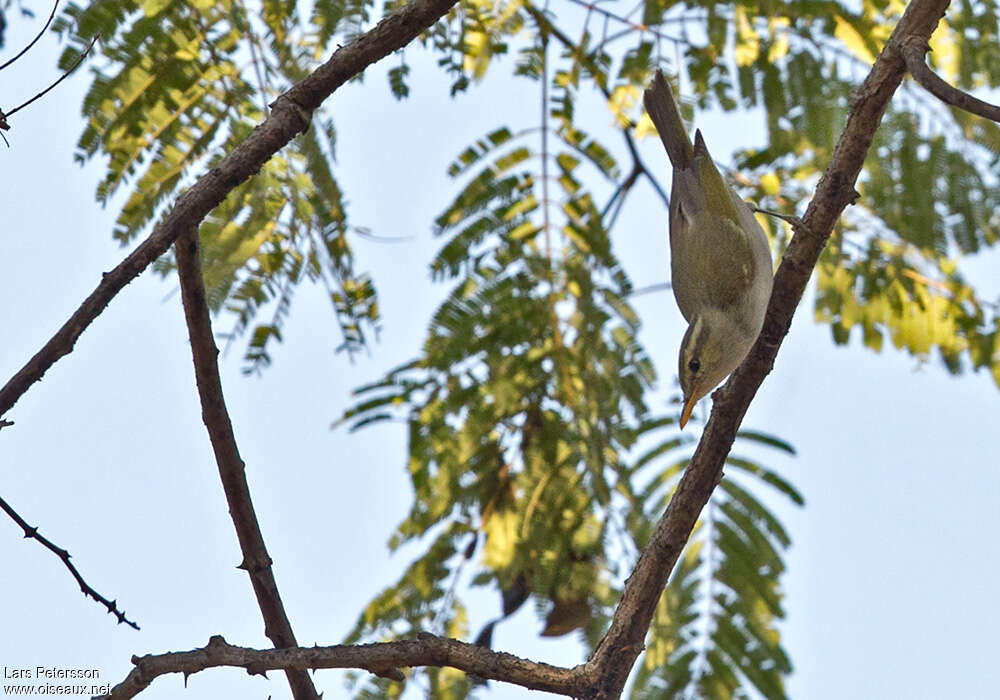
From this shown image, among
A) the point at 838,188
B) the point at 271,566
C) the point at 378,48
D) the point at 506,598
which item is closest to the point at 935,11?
the point at 838,188

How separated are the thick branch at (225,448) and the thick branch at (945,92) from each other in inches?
59.9

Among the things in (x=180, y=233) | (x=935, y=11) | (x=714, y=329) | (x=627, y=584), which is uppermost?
(x=714, y=329)

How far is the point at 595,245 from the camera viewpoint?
526 cm

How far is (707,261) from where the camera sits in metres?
4.61

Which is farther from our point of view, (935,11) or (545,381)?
(545,381)

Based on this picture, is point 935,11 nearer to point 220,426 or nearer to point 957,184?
point 220,426

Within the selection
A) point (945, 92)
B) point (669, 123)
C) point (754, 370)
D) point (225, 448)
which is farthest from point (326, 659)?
point (669, 123)

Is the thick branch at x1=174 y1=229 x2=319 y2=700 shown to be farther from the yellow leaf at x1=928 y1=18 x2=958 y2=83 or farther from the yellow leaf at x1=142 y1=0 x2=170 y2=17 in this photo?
the yellow leaf at x1=928 y1=18 x2=958 y2=83

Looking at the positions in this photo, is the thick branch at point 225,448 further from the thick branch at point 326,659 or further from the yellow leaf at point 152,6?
the yellow leaf at point 152,6

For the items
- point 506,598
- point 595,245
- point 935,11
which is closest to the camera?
point 935,11

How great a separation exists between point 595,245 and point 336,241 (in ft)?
5.28

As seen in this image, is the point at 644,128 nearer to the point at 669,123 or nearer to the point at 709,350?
the point at 669,123

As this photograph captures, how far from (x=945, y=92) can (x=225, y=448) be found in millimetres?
1636

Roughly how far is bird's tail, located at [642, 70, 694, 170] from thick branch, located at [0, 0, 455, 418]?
2275mm
